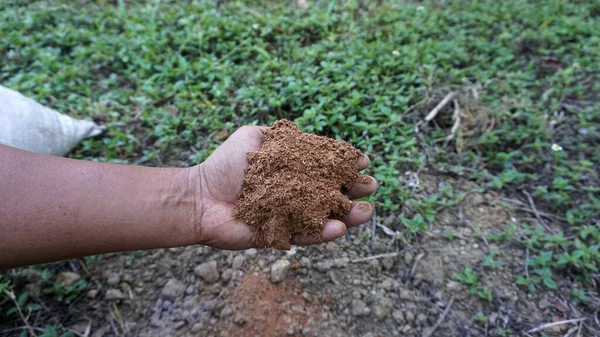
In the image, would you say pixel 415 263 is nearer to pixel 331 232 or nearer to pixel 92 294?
pixel 331 232

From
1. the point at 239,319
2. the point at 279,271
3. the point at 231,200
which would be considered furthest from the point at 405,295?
the point at 231,200

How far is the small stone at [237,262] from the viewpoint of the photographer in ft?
7.50

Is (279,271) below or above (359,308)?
above

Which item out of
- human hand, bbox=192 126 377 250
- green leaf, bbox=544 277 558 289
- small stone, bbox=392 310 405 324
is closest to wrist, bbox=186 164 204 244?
human hand, bbox=192 126 377 250

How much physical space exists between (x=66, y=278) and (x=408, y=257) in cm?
201

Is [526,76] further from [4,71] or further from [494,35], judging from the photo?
[4,71]

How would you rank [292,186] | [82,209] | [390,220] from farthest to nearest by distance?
[390,220]
[292,186]
[82,209]

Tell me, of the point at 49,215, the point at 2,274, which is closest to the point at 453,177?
the point at 49,215

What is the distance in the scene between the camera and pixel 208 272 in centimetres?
225

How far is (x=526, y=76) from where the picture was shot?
11.3 feet

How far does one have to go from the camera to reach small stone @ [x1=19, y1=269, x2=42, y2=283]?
2.22m

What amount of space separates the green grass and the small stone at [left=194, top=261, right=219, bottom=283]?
2.84 feet

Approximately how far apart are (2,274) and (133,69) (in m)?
2.05

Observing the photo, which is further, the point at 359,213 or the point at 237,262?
the point at 237,262
